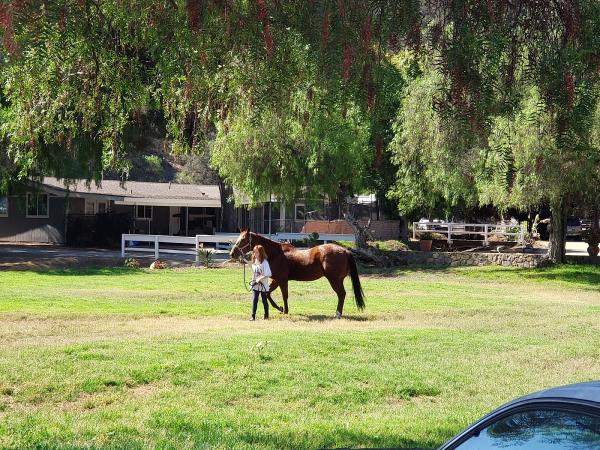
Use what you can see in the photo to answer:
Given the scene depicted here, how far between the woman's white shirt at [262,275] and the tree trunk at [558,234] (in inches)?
713

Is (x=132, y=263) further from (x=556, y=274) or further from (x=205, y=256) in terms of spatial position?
(x=556, y=274)

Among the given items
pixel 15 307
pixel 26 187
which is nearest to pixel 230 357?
pixel 15 307

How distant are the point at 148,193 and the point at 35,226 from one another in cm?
690

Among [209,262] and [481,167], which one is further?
[209,262]

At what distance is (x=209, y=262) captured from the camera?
32.8 meters

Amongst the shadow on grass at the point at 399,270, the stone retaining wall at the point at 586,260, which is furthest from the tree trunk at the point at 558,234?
the shadow on grass at the point at 399,270

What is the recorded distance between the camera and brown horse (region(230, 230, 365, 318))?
56.3ft

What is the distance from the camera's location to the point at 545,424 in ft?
10.2

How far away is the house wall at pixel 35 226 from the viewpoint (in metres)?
44.6

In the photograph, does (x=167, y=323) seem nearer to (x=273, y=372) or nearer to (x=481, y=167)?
(x=273, y=372)

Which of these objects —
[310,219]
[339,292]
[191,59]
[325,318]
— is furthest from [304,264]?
[310,219]

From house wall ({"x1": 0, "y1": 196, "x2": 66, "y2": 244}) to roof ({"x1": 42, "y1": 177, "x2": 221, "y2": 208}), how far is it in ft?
5.16

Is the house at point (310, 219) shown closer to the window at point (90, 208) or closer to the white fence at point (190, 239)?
the white fence at point (190, 239)

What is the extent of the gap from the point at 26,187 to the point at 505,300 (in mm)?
24809
